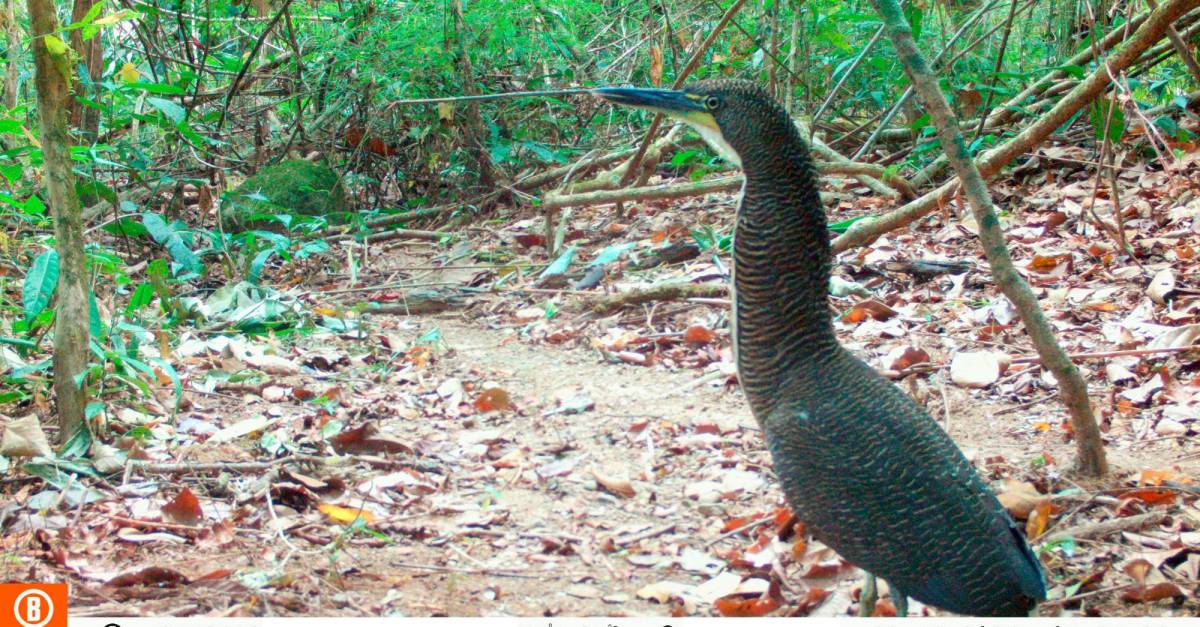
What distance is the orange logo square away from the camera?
2428 mm

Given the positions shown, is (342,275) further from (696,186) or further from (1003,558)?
(1003,558)

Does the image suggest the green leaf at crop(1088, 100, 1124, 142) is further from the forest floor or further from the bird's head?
the bird's head

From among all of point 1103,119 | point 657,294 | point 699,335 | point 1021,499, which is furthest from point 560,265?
point 1021,499

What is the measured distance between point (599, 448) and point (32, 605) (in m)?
2.20

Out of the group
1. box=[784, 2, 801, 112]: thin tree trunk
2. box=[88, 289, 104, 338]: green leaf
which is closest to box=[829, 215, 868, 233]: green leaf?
box=[784, 2, 801, 112]: thin tree trunk

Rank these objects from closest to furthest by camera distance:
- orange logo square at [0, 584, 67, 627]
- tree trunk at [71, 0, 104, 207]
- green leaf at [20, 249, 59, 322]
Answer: orange logo square at [0, 584, 67, 627], green leaf at [20, 249, 59, 322], tree trunk at [71, 0, 104, 207]

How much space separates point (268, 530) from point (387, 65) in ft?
17.4

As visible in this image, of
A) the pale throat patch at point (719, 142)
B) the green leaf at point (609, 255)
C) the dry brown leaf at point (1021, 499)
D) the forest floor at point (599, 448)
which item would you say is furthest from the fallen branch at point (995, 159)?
the pale throat patch at point (719, 142)

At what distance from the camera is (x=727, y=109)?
2.93 m

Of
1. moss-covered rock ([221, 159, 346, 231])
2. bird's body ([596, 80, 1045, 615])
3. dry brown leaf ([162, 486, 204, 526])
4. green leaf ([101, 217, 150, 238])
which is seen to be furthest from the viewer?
moss-covered rock ([221, 159, 346, 231])

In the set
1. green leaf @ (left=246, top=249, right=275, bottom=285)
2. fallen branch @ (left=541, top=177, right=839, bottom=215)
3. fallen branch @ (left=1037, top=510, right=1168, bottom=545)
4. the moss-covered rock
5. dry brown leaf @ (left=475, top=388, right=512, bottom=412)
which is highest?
the moss-covered rock

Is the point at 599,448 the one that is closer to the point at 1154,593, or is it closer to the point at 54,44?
the point at 1154,593

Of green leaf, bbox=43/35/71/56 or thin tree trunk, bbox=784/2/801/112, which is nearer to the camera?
green leaf, bbox=43/35/71/56

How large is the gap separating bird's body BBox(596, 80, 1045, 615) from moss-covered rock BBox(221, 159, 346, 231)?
533 cm
